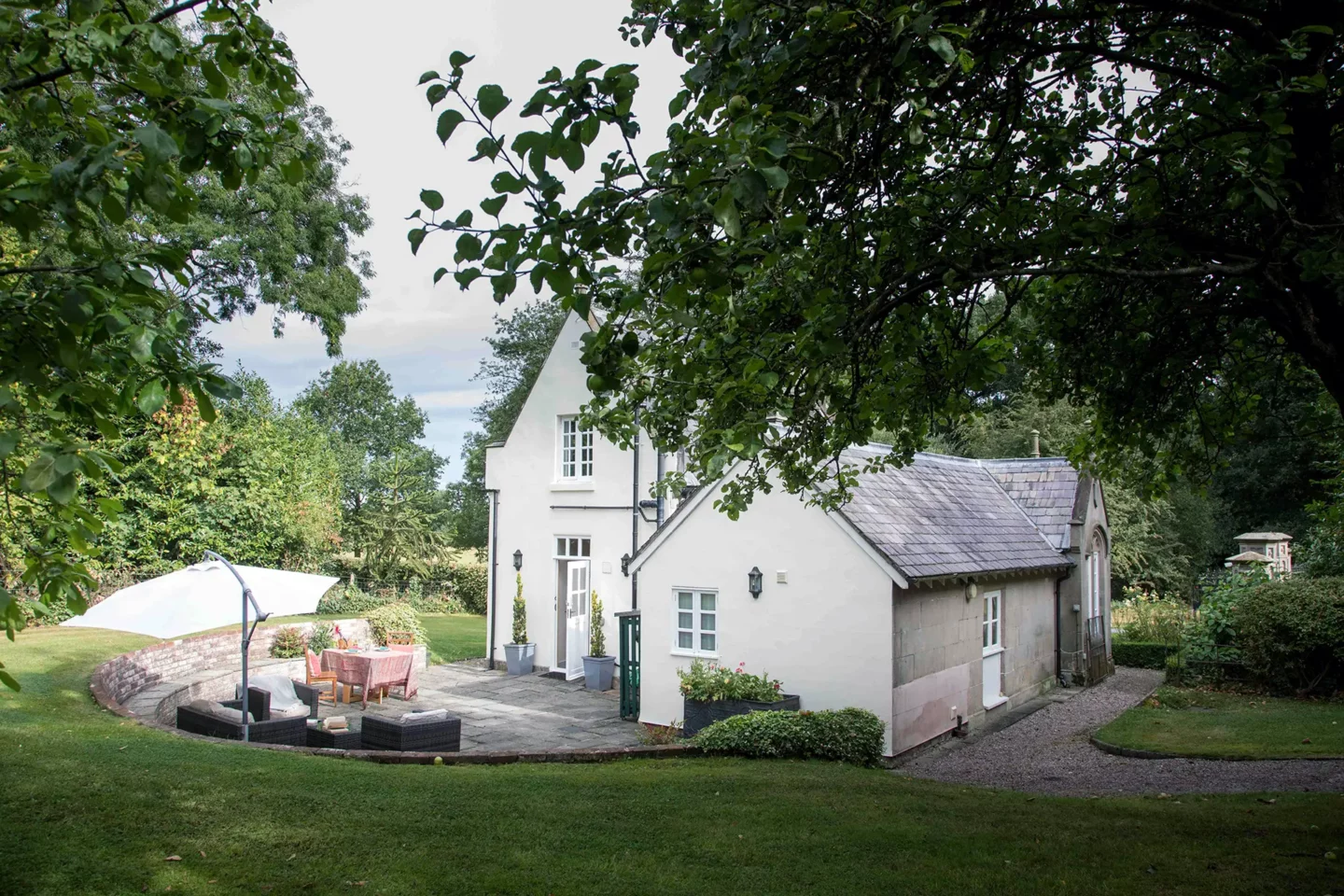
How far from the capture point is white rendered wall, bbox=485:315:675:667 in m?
19.5

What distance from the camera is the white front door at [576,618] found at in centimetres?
1941

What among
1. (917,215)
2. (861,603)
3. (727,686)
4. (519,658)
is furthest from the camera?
(519,658)

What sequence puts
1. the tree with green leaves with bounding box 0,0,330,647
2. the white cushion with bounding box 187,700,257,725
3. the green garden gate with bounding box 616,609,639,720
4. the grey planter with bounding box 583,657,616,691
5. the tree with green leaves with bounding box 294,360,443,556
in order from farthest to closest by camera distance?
the tree with green leaves with bounding box 294,360,443,556
the grey planter with bounding box 583,657,616,691
the green garden gate with bounding box 616,609,639,720
the white cushion with bounding box 187,700,257,725
the tree with green leaves with bounding box 0,0,330,647

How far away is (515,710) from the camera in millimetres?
15945

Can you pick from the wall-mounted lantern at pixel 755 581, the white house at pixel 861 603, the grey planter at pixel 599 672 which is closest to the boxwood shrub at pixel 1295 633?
the white house at pixel 861 603

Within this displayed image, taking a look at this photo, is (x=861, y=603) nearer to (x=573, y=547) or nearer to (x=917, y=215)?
(x=917, y=215)

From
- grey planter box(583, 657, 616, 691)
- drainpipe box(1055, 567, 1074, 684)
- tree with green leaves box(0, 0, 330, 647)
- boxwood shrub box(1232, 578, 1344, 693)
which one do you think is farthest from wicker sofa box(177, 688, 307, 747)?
boxwood shrub box(1232, 578, 1344, 693)

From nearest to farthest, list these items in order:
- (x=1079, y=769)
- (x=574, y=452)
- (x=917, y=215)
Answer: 1. (x=917, y=215)
2. (x=1079, y=769)
3. (x=574, y=452)

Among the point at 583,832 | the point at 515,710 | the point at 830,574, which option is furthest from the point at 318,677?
the point at 583,832

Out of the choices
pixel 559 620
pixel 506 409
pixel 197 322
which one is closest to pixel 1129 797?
pixel 559 620

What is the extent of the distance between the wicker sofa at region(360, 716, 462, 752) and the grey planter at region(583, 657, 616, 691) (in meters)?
6.68

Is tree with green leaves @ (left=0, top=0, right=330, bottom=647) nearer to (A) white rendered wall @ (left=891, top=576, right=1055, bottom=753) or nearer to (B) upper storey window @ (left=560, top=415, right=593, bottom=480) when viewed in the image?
(A) white rendered wall @ (left=891, top=576, right=1055, bottom=753)

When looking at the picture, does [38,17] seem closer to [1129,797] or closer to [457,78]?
[457,78]

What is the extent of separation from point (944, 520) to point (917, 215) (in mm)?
10010
